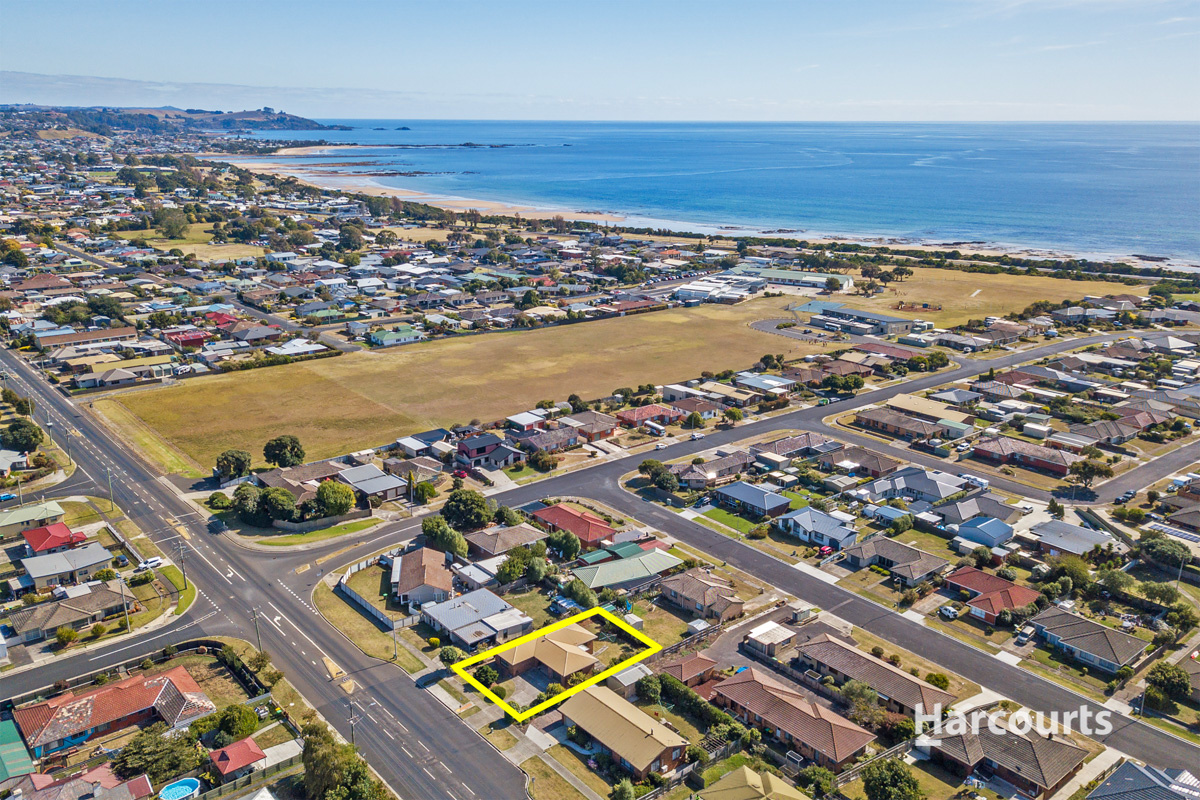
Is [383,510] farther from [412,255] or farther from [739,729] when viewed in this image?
[412,255]

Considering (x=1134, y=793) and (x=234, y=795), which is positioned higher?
(x=1134, y=793)

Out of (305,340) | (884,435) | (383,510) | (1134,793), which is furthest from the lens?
(305,340)

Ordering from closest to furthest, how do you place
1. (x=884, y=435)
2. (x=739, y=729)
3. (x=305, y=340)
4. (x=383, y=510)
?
(x=739, y=729) → (x=383, y=510) → (x=884, y=435) → (x=305, y=340)

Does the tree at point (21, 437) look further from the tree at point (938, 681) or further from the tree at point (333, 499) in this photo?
the tree at point (938, 681)

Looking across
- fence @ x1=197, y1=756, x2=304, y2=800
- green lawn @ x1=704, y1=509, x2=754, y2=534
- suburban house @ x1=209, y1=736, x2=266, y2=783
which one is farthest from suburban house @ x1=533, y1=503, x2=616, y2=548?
suburban house @ x1=209, y1=736, x2=266, y2=783

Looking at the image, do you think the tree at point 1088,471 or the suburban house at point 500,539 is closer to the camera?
the suburban house at point 500,539

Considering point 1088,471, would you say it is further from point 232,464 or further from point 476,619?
point 232,464

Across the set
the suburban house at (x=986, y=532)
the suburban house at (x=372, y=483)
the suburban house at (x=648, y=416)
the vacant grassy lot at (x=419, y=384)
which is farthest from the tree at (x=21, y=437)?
the suburban house at (x=986, y=532)

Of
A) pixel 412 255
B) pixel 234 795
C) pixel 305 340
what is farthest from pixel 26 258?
pixel 234 795

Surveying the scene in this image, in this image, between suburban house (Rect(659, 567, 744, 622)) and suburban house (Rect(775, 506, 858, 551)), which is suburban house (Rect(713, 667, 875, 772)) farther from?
suburban house (Rect(775, 506, 858, 551))
